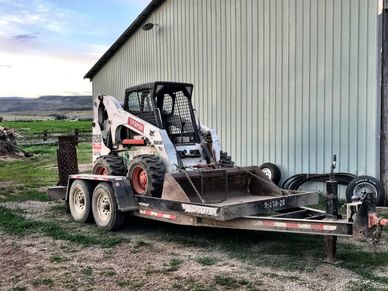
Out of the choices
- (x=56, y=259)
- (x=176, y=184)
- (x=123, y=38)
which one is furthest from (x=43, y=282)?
(x=123, y=38)

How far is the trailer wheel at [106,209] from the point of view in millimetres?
8211

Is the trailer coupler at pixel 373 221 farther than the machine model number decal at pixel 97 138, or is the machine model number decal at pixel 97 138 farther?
the machine model number decal at pixel 97 138

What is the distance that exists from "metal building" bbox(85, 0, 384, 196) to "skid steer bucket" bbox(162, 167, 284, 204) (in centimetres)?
336

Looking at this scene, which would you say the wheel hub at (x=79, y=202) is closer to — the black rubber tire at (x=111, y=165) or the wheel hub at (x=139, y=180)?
the black rubber tire at (x=111, y=165)

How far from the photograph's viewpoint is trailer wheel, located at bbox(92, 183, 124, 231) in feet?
26.9

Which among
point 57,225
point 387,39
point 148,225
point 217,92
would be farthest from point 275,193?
point 217,92

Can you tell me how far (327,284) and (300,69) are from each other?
731 centimetres

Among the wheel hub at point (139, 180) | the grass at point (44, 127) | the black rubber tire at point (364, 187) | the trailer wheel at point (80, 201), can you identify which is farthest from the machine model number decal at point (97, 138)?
the grass at point (44, 127)

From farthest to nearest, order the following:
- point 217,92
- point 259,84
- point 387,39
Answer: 1. point 217,92
2. point 259,84
3. point 387,39

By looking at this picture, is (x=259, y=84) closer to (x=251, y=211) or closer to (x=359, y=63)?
(x=359, y=63)

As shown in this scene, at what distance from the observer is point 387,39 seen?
10328 mm

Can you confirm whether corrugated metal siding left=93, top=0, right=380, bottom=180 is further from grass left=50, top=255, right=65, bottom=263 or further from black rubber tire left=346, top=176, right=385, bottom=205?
grass left=50, top=255, right=65, bottom=263

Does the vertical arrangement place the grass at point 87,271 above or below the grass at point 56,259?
below

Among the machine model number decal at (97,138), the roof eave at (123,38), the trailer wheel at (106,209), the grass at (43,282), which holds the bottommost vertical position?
the grass at (43,282)
